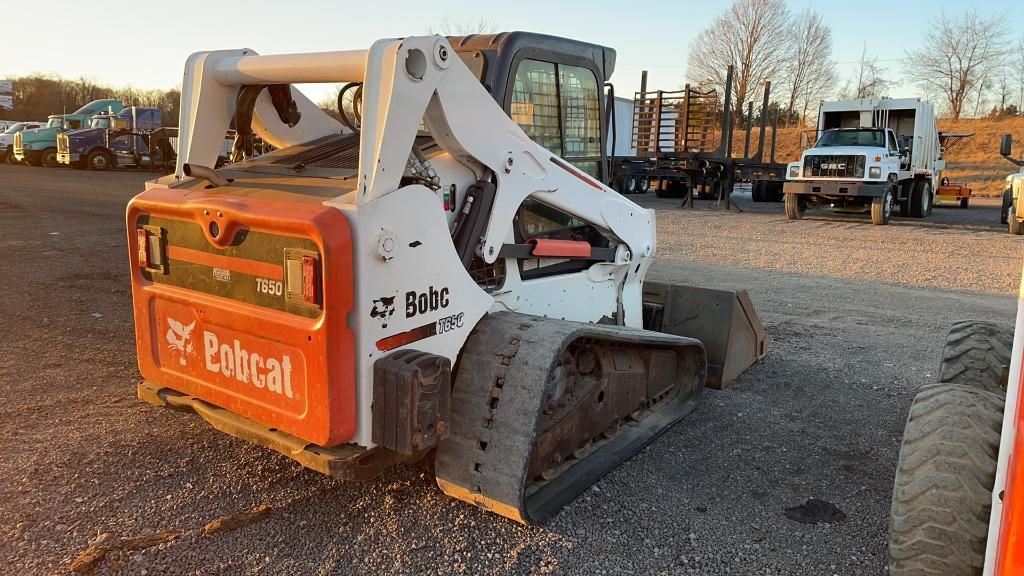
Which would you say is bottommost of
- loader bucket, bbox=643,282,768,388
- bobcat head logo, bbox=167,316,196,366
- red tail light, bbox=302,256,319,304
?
loader bucket, bbox=643,282,768,388

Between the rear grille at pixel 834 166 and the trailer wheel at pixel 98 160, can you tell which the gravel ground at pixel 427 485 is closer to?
Answer: the rear grille at pixel 834 166

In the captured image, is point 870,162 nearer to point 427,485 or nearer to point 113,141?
point 427,485

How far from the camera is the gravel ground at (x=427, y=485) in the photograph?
126 inches

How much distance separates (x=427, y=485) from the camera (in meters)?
3.79

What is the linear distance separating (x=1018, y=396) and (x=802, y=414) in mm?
3175

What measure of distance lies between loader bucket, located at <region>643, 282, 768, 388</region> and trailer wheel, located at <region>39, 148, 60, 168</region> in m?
31.6

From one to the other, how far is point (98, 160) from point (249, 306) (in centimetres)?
3008

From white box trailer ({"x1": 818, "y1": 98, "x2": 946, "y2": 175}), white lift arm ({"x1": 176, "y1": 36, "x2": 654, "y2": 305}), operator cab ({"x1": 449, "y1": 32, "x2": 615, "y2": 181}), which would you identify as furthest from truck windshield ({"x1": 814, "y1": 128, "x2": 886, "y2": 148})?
white lift arm ({"x1": 176, "y1": 36, "x2": 654, "y2": 305})

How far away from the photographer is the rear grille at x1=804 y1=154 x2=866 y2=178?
1734 cm

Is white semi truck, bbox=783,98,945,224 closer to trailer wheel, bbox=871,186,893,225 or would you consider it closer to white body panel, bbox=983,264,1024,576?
trailer wheel, bbox=871,186,893,225

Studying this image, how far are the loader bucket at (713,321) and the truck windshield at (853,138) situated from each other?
547 inches

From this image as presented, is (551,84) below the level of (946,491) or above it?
above

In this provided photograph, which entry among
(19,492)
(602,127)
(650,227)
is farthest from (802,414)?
(19,492)

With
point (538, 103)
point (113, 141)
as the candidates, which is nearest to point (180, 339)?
point (538, 103)
